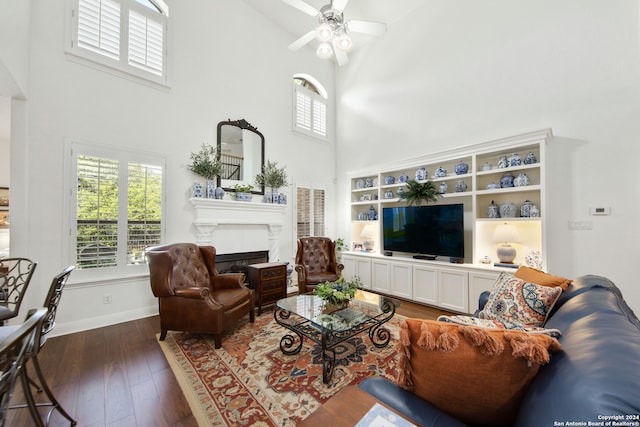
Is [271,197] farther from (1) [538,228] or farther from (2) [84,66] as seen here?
(1) [538,228]

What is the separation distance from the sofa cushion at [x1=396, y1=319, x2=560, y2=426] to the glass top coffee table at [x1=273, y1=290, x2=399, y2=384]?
1216 millimetres

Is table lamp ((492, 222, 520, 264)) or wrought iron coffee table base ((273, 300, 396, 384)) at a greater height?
table lamp ((492, 222, 520, 264))

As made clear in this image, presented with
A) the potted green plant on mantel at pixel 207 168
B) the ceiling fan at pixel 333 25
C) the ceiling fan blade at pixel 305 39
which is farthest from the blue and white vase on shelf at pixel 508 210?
the potted green plant on mantel at pixel 207 168

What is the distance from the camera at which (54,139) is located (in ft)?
9.53

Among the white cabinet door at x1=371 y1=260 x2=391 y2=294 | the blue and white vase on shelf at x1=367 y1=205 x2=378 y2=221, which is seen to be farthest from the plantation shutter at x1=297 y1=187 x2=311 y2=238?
the white cabinet door at x1=371 y1=260 x2=391 y2=294

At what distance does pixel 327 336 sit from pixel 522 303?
1427mm

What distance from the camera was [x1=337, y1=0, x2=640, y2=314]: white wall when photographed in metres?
2.78

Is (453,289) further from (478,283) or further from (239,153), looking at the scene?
(239,153)

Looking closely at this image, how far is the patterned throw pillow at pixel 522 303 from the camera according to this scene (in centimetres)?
157

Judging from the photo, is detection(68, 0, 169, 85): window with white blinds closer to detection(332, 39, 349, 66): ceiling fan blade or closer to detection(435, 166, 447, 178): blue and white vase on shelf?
detection(332, 39, 349, 66): ceiling fan blade

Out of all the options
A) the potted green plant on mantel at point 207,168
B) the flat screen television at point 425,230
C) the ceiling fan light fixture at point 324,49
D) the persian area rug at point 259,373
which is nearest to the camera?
the persian area rug at point 259,373

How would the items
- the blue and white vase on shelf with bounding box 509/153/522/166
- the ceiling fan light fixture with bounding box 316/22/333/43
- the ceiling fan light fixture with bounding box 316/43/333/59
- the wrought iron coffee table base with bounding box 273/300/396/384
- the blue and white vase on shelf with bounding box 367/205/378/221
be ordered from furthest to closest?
the blue and white vase on shelf with bounding box 367/205/378/221, the blue and white vase on shelf with bounding box 509/153/522/166, the ceiling fan light fixture with bounding box 316/43/333/59, the ceiling fan light fixture with bounding box 316/22/333/43, the wrought iron coffee table base with bounding box 273/300/396/384

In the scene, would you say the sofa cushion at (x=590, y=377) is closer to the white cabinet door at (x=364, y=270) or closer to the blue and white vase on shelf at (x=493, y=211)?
the blue and white vase on shelf at (x=493, y=211)

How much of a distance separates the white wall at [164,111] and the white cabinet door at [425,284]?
2.50m
